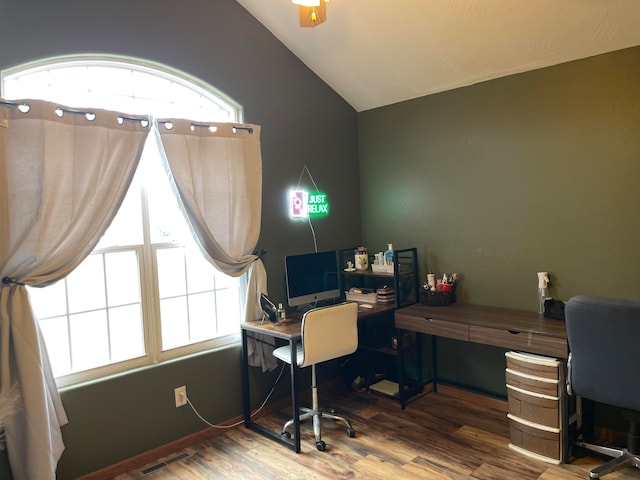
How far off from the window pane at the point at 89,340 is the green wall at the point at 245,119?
5.9 inches

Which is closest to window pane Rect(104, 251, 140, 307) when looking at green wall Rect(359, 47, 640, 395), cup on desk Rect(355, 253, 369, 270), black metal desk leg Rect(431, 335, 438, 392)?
cup on desk Rect(355, 253, 369, 270)

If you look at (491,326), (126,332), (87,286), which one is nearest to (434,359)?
(491,326)

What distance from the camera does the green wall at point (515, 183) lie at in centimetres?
293

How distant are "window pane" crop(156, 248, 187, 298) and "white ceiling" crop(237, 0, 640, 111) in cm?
188

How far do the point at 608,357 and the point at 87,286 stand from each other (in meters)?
2.87

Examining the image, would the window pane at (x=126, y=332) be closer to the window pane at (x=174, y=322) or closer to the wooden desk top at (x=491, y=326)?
the window pane at (x=174, y=322)

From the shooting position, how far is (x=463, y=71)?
3.44 meters

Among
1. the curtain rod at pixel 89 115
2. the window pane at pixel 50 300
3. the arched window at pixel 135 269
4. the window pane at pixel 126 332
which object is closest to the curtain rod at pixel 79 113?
the curtain rod at pixel 89 115

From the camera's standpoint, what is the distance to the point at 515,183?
337 cm

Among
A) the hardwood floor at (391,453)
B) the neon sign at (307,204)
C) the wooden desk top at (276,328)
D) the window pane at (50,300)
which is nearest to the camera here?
the window pane at (50,300)

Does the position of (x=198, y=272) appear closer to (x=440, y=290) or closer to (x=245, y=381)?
(x=245, y=381)

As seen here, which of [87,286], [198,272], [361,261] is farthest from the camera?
[361,261]

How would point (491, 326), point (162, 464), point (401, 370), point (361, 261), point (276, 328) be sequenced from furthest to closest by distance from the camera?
1. point (361, 261)
2. point (401, 370)
3. point (276, 328)
4. point (491, 326)
5. point (162, 464)

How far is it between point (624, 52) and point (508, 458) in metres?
2.54
